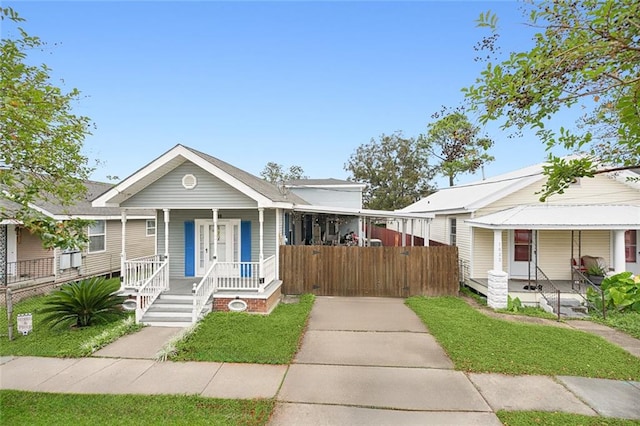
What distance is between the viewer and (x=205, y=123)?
20938 mm

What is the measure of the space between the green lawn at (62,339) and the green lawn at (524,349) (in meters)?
7.24

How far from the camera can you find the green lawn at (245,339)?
6.17m

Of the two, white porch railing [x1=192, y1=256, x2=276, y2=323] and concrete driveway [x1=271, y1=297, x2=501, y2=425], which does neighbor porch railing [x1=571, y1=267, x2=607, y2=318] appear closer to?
concrete driveway [x1=271, y1=297, x2=501, y2=425]

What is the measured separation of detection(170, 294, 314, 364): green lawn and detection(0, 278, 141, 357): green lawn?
183 cm

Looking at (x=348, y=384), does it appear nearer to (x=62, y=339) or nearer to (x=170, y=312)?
(x=170, y=312)

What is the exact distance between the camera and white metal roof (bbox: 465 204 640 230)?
1015 centimetres

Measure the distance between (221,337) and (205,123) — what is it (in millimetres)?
17078

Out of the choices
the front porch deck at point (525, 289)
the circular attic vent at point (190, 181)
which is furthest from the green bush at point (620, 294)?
the circular attic vent at point (190, 181)

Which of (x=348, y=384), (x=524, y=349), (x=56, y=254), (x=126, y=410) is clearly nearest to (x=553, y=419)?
(x=524, y=349)

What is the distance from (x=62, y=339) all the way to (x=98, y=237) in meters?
8.58

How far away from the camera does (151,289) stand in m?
9.12

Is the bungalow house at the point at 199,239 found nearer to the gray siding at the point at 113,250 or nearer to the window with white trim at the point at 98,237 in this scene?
the gray siding at the point at 113,250

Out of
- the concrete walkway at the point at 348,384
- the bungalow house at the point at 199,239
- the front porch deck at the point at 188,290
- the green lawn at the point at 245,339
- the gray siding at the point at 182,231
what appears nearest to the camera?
the concrete walkway at the point at 348,384

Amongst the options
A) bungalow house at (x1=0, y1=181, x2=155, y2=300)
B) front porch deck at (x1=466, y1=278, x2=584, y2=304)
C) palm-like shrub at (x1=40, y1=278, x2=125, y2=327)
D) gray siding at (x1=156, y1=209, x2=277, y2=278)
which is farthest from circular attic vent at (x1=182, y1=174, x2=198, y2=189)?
front porch deck at (x1=466, y1=278, x2=584, y2=304)
